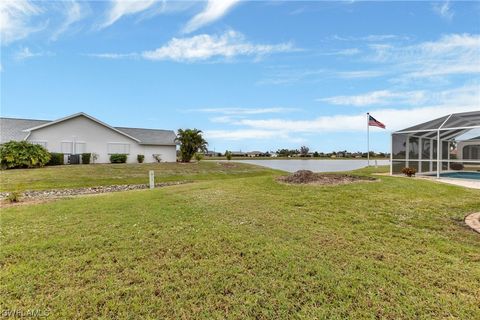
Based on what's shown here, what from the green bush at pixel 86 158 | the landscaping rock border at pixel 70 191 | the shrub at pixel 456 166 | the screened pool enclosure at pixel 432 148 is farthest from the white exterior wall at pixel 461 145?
the green bush at pixel 86 158

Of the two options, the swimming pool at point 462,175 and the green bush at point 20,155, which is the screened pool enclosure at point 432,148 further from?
the green bush at point 20,155

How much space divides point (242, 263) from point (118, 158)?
2538cm

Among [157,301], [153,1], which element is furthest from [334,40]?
[157,301]

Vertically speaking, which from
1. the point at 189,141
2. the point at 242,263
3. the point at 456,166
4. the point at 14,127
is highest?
the point at 14,127

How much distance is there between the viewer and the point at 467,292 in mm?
2912

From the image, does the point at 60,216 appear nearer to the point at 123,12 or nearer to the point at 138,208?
the point at 138,208

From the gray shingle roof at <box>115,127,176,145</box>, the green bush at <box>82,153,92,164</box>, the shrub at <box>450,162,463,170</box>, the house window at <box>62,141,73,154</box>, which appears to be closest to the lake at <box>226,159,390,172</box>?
the shrub at <box>450,162,463,170</box>

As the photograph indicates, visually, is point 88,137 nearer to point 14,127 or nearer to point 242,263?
point 14,127

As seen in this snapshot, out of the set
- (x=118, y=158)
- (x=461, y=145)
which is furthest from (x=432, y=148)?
(x=118, y=158)

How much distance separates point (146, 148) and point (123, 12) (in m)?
19.5

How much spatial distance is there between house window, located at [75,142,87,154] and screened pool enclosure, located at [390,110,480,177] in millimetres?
25099

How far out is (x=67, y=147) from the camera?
23.8 m

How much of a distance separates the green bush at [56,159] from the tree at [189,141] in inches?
423

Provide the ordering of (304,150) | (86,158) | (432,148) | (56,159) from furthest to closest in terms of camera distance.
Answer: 1. (304,150)
2. (86,158)
3. (56,159)
4. (432,148)
